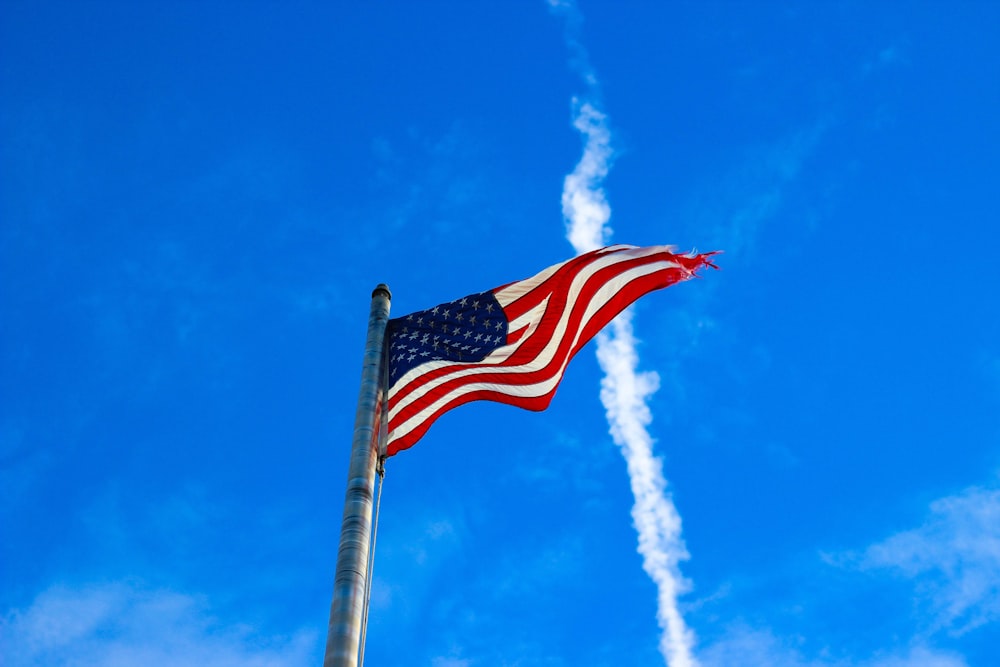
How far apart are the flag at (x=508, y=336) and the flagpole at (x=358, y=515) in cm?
51

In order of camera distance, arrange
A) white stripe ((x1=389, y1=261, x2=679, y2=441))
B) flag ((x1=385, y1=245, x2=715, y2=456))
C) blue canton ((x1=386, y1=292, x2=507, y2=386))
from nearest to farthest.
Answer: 1. white stripe ((x1=389, y1=261, x2=679, y2=441))
2. flag ((x1=385, y1=245, x2=715, y2=456))
3. blue canton ((x1=386, y1=292, x2=507, y2=386))

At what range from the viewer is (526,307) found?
23.0m

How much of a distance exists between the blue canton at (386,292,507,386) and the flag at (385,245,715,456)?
0.07ft

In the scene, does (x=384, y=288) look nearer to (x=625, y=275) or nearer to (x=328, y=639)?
(x=625, y=275)

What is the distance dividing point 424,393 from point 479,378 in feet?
4.78

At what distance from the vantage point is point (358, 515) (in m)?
16.9

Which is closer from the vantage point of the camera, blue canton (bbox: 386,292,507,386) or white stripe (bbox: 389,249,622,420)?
white stripe (bbox: 389,249,622,420)

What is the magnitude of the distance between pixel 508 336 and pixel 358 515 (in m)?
6.62

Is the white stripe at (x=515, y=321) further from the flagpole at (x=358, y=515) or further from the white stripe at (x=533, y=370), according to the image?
the flagpole at (x=358, y=515)

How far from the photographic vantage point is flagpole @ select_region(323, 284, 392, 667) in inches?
589

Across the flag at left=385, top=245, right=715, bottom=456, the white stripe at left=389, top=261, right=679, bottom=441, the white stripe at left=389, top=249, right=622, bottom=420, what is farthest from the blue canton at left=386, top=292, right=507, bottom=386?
the white stripe at left=389, top=261, right=679, bottom=441

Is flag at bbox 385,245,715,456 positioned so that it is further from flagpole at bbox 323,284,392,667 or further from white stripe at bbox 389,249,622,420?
flagpole at bbox 323,284,392,667

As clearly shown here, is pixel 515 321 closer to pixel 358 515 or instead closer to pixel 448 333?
pixel 448 333

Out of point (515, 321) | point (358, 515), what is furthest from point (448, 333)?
point (358, 515)
